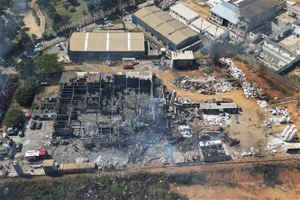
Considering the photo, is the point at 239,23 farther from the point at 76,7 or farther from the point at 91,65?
the point at 76,7

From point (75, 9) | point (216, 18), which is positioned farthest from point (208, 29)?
point (75, 9)

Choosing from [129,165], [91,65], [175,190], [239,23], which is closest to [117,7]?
[91,65]

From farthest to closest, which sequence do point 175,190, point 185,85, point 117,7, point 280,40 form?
point 117,7 → point 280,40 → point 185,85 → point 175,190

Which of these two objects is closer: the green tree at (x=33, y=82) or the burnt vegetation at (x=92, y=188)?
the burnt vegetation at (x=92, y=188)

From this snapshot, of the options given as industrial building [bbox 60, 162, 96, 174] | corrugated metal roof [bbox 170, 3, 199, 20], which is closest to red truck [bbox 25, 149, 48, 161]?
industrial building [bbox 60, 162, 96, 174]

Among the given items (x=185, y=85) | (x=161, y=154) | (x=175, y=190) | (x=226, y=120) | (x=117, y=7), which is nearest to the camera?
(x=175, y=190)

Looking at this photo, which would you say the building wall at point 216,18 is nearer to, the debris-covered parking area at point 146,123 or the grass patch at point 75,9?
the debris-covered parking area at point 146,123

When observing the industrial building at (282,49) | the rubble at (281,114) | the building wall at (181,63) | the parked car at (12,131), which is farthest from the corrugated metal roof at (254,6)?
the parked car at (12,131)
